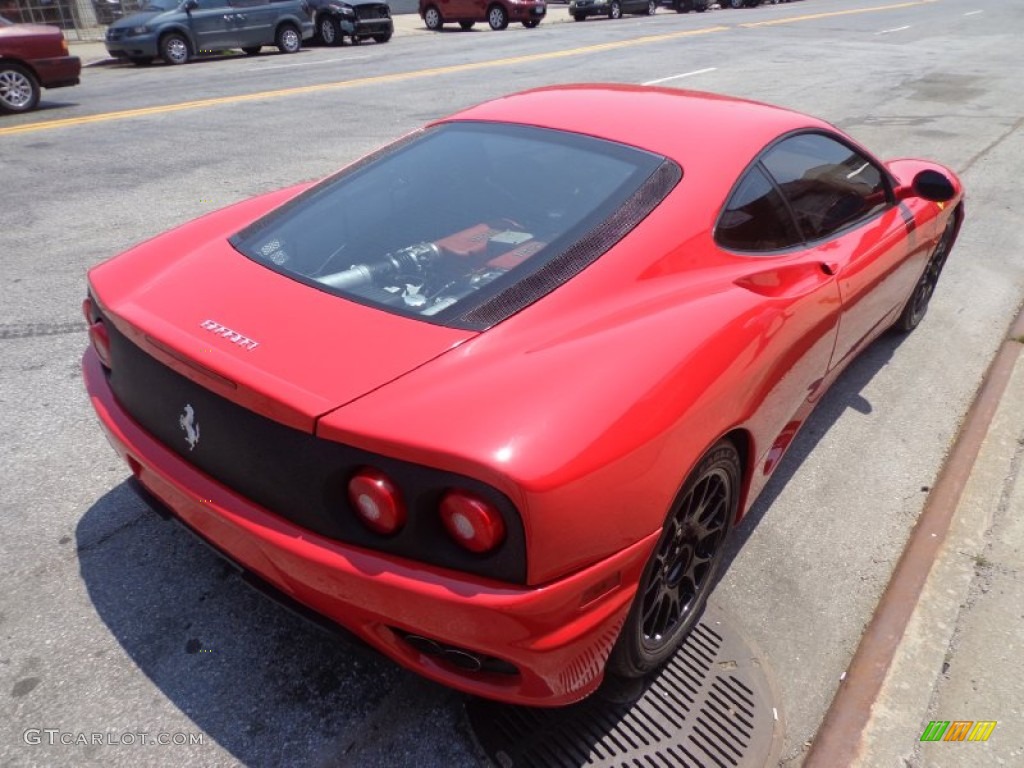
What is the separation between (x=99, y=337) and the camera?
8.68ft

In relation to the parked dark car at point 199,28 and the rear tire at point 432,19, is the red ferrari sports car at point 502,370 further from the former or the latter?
the rear tire at point 432,19

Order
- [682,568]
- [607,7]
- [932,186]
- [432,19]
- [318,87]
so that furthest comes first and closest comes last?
[607,7] → [432,19] → [318,87] → [932,186] → [682,568]

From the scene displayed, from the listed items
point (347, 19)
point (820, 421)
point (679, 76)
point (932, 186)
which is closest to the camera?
point (932, 186)

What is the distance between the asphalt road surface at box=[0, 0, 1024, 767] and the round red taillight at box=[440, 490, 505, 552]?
2.52ft

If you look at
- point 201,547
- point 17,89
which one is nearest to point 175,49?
point 17,89

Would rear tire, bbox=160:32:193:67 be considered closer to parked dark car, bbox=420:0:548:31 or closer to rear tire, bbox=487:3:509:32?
parked dark car, bbox=420:0:548:31

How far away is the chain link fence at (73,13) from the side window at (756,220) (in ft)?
70.5

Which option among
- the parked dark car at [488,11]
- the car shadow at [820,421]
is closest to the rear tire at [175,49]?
the parked dark car at [488,11]

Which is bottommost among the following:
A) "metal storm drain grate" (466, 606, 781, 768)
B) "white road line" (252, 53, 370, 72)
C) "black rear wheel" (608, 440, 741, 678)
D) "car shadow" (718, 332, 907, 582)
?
"car shadow" (718, 332, 907, 582)

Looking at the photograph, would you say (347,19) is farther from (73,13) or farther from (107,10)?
(73,13)

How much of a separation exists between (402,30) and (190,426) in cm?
2597

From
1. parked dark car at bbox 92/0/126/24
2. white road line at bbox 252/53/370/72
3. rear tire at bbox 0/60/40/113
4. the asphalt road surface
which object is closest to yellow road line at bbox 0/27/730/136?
the asphalt road surface
